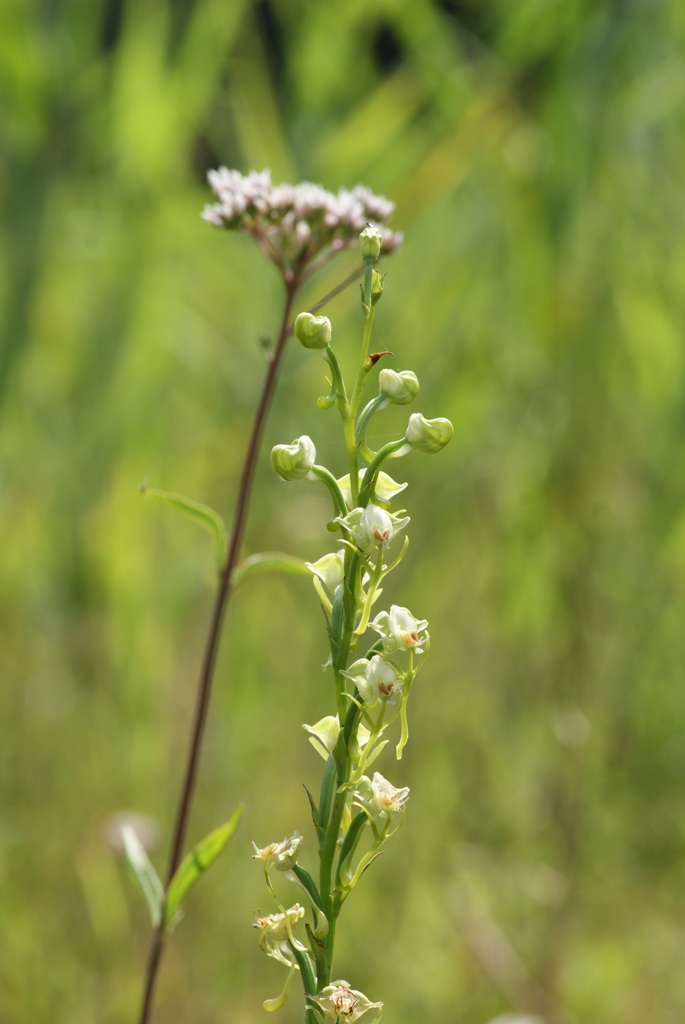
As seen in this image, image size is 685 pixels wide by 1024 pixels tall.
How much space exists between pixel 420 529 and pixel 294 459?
49.9 inches

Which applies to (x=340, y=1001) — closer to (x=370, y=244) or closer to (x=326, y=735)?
(x=326, y=735)

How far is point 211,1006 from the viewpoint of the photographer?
131 cm

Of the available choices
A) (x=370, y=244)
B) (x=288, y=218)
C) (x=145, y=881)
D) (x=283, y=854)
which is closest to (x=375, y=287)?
(x=370, y=244)

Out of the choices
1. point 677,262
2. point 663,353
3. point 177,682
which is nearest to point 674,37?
point 677,262

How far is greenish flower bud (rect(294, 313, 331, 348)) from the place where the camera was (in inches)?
20.7

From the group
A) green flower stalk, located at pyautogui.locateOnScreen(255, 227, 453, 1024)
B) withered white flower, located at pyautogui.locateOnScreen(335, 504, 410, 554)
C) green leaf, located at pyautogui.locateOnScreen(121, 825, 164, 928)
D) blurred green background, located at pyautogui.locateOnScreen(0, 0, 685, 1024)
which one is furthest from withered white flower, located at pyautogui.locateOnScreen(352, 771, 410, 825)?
blurred green background, located at pyautogui.locateOnScreen(0, 0, 685, 1024)

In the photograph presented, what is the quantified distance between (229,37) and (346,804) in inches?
74.5

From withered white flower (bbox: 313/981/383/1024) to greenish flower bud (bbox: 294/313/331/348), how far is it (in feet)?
0.95

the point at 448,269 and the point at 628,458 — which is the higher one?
the point at 448,269

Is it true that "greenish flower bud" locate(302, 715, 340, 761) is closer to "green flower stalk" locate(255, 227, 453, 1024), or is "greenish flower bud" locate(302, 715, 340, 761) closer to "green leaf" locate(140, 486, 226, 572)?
"green flower stalk" locate(255, 227, 453, 1024)

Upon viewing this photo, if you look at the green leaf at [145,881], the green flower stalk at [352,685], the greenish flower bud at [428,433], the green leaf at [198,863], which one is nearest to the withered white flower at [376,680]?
the green flower stalk at [352,685]

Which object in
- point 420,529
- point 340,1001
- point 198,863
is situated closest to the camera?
point 340,1001

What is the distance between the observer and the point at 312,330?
53 cm

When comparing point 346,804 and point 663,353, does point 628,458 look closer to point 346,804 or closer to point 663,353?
point 663,353
